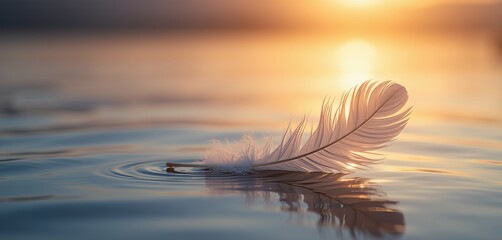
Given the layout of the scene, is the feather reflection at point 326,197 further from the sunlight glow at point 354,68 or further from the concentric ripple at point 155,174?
the sunlight glow at point 354,68

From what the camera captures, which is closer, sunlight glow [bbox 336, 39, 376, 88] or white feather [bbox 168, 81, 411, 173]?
white feather [bbox 168, 81, 411, 173]

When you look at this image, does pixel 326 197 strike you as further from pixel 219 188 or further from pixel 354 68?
pixel 354 68

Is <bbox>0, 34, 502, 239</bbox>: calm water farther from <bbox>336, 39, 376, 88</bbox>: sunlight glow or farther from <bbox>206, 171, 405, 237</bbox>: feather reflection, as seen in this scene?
<bbox>336, 39, 376, 88</bbox>: sunlight glow

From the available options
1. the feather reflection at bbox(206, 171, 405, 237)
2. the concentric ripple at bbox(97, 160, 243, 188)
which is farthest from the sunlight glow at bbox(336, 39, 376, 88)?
the feather reflection at bbox(206, 171, 405, 237)

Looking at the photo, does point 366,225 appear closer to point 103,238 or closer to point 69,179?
point 103,238

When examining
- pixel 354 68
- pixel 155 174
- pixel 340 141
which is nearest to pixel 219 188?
pixel 155 174

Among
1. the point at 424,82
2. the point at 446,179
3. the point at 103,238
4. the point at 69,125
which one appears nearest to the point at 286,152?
the point at 446,179

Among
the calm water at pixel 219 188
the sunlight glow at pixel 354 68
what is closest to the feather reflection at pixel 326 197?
the calm water at pixel 219 188
